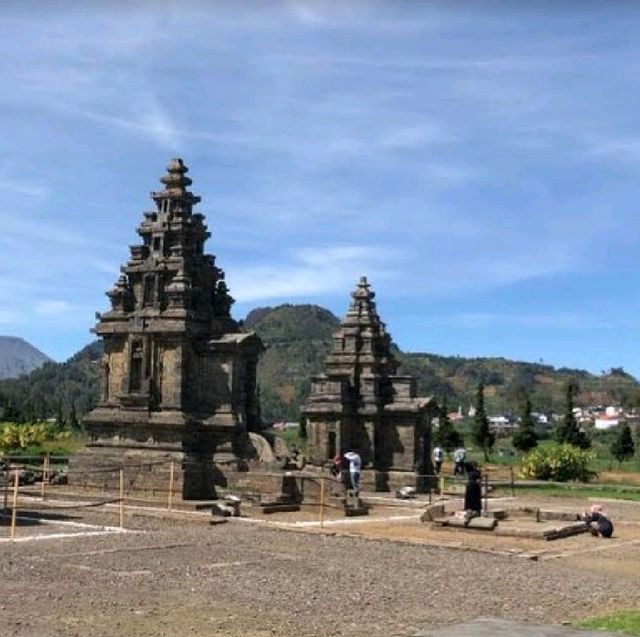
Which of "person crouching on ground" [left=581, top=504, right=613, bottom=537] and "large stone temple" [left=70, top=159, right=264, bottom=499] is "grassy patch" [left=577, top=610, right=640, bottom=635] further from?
"large stone temple" [left=70, top=159, right=264, bottom=499]

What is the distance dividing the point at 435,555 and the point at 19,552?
738 centimetres

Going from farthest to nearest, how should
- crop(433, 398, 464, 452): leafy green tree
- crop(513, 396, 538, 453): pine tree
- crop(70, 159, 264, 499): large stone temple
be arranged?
crop(513, 396, 538, 453): pine tree, crop(433, 398, 464, 452): leafy green tree, crop(70, 159, 264, 499): large stone temple

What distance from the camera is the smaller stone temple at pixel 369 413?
39.6 meters

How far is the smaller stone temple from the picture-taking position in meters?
39.6

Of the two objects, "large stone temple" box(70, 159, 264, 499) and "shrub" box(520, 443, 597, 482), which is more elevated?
"large stone temple" box(70, 159, 264, 499)

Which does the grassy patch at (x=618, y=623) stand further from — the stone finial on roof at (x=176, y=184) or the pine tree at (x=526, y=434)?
the pine tree at (x=526, y=434)

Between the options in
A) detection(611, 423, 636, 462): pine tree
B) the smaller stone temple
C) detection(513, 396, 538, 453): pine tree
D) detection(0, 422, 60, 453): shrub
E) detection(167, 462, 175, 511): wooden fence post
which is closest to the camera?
detection(167, 462, 175, 511): wooden fence post

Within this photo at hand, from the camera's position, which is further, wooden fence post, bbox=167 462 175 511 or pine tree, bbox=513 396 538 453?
pine tree, bbox=513 396 538 453

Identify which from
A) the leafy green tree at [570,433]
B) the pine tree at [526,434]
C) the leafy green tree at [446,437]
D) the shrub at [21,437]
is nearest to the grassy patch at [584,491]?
the leafy green tree at [570,433]

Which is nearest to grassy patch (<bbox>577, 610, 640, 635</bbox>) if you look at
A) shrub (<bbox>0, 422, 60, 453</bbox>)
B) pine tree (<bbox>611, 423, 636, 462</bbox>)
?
shrub (<bbox>0, 422, 60, 453</bbox>)

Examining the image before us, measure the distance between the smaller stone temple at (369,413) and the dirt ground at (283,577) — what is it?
15.8 meters

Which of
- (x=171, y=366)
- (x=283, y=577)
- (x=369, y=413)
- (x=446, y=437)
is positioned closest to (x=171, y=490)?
(x=171, y=366)

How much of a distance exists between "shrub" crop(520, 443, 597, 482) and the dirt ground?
23.7 meters

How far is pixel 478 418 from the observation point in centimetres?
6738
